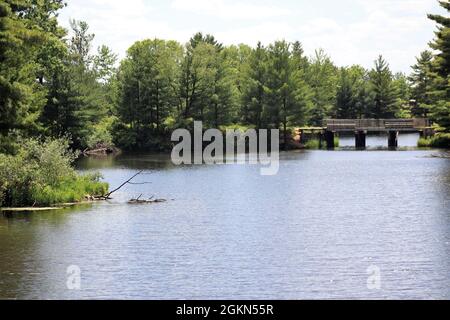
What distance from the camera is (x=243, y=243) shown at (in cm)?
3697

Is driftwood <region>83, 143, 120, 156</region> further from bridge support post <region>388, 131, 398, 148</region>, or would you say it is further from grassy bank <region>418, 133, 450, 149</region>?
grassy bank <region>418, 133, 450, 149</region>

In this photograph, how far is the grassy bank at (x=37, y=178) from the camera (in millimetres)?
46688

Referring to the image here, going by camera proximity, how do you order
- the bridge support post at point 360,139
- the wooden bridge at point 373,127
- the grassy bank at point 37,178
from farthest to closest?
the bridge support post at point 360,139, the wooden bridge at point 373,127, the grassy bank at point 37,178

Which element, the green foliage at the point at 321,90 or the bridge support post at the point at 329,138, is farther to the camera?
the green foliage at the point at 321,90

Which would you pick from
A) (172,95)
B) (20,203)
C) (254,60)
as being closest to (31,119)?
(20,203)

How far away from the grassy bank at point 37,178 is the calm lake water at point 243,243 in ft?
6.90

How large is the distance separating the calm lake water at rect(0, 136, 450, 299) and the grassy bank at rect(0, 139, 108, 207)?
210cm

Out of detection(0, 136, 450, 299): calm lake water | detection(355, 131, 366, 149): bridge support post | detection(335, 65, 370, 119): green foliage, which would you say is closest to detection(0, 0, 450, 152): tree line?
detection(355, 131, 366, 149): bridge support post

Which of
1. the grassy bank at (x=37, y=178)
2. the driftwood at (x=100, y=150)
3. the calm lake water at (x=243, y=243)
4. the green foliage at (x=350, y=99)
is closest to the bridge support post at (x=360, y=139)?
the driftwood at (x=100, y=150)

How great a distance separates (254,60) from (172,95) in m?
15.2

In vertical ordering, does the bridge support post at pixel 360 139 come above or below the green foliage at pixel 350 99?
below

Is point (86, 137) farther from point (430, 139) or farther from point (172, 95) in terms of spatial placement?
point (430, 139)

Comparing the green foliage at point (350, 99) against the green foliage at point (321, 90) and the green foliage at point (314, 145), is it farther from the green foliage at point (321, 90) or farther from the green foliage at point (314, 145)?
the green foliage at point (314, 145)
